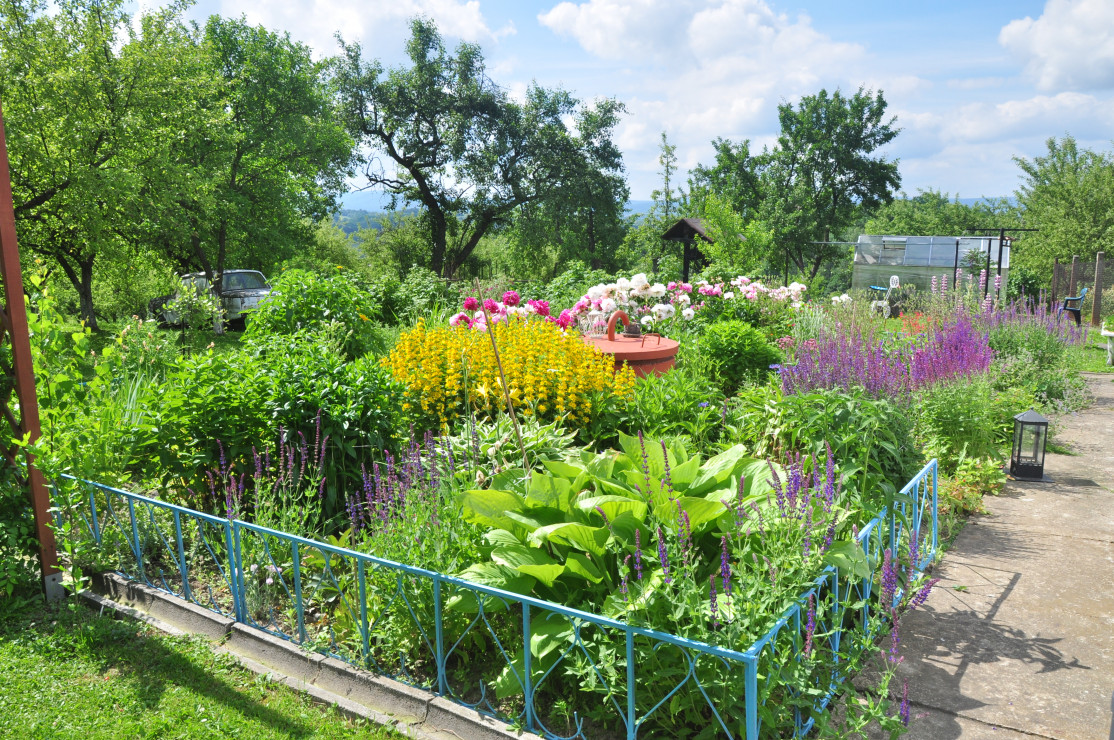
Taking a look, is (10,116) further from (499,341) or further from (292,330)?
(499,341)

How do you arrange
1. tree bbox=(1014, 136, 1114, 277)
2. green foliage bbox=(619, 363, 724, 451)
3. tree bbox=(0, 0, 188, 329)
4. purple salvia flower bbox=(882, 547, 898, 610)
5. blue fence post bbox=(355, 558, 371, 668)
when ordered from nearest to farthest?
blue fence post bbox=(355, 558, 371, 668) → purple salvia flower bbox=(882, 547, 898, 610) → green foliage bbox=(619, 363, 724, 451) → tree bbox=(0, 0, 188, 329) → tree bbox=(1014, 136, 1114, 277)

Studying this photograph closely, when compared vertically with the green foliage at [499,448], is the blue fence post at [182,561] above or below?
below

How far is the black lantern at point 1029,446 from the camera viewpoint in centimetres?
498

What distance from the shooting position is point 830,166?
34.3 metres

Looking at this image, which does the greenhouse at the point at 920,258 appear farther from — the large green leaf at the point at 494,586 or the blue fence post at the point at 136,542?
the blue fence post at the point at 136,542

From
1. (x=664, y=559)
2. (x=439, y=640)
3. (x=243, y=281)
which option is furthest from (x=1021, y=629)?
(x=243, y=281)

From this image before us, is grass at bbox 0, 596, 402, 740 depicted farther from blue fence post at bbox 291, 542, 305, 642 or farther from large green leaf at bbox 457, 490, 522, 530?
large green leaf at bbox 457, 490, 522, 530

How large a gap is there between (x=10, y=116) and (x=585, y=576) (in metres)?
16.6

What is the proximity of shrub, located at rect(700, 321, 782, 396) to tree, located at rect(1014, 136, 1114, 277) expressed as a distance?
19.8 m

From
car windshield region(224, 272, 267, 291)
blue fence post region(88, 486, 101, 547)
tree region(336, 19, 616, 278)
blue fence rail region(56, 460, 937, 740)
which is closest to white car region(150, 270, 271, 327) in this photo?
car windshield region(224, 272, 267, 291)

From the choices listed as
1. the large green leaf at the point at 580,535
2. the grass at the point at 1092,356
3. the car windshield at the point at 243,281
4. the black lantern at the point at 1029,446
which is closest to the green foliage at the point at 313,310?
the large green leaf at the point at 580,535

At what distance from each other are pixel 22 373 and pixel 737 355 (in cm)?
592

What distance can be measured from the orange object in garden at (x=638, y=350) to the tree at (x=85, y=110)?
1203cm

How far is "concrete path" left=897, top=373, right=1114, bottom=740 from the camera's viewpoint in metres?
2.38
